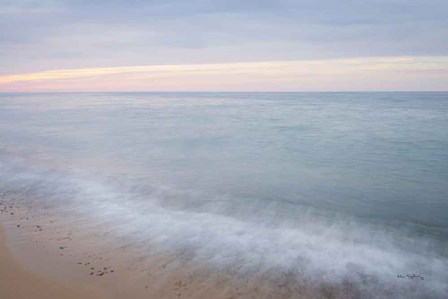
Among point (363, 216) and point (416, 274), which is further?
point (363, 216)

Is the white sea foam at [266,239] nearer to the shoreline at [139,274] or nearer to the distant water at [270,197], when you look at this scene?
the distant water at [270,197]

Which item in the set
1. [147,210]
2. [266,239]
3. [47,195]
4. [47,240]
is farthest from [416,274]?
[47,195]

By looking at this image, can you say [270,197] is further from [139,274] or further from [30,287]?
[30,287]

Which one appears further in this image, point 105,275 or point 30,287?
point 105,275

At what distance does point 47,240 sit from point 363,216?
901cm

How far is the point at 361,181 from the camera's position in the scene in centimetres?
1612

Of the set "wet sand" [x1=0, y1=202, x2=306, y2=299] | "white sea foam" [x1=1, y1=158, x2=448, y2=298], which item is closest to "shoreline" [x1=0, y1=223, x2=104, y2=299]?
"wet sand" [x1=0, y1=202, x2=306, y2=299]

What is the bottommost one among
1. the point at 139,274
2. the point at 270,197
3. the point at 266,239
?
the point at 270,197

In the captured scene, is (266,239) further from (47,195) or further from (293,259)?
(47,195)

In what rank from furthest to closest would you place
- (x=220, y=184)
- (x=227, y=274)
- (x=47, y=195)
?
(x=220, y=184) < (x=47, y=195) < (x=227, y=274)

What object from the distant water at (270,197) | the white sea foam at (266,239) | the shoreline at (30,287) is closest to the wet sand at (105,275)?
the shoreline at (30,287)

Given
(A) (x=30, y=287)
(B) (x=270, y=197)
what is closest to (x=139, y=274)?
(A) (x=30, y=287)

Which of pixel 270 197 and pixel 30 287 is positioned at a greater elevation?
pixel 30 287

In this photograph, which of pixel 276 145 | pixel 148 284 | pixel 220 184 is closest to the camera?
pixel 148 284
